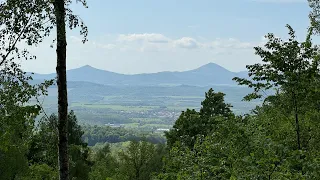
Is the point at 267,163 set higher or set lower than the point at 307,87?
lower

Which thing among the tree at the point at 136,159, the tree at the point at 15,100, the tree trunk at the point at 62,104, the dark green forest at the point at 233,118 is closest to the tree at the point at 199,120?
the tree at the point at 136,159

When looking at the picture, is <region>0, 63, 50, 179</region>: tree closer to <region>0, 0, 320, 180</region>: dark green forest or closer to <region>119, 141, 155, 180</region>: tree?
<region>0, 0, 320, 180</region>: dark green forest

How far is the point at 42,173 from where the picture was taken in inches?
885

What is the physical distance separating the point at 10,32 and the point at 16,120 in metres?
1.58

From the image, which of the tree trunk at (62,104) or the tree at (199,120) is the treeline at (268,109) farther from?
the tree at (199,120)

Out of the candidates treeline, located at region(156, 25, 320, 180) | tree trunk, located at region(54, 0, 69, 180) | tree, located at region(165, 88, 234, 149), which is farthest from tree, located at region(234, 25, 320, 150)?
tree, located at region(165, 88, 234, 149)

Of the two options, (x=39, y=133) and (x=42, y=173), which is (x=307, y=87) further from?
(x=42, y=173)

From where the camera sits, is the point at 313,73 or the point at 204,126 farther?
the point at 204,126

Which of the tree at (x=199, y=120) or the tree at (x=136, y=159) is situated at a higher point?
the tree at (x=199, y=120)

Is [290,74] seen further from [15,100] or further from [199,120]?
[199,120]

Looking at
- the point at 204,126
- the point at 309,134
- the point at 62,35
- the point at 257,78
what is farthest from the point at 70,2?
the point at 204,126

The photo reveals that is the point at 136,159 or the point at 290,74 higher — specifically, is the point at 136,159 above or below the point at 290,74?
below

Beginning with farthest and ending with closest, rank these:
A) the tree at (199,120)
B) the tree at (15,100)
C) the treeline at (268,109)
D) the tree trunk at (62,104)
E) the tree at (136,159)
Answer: the tree at (136,159)
the tree at (199,120)
the treeline at (268,109)
the tree trunk at (62,104)
the tree at (15,100)

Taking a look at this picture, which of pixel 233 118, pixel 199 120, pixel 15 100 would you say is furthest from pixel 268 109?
pixel 199 120
